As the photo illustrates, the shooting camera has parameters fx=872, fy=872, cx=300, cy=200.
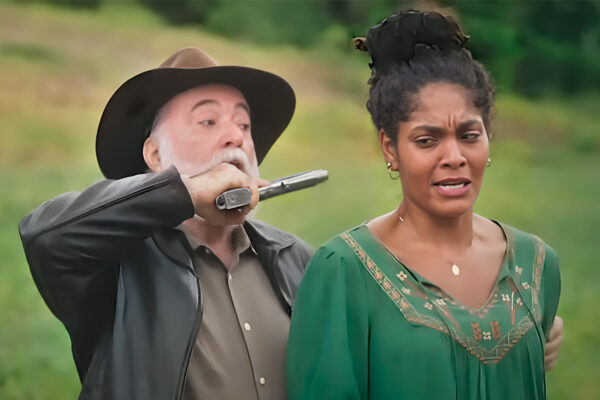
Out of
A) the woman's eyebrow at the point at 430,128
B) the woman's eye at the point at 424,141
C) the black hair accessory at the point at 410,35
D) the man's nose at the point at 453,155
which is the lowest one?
the man's nose at the point at 453,155

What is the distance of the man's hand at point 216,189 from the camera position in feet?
6.63

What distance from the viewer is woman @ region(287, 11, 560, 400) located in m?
1.65

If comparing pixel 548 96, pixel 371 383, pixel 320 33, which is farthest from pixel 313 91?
pixel 371 383

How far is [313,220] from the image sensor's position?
4637mm

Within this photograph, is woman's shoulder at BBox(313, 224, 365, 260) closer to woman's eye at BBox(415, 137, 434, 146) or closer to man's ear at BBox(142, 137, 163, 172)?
woman's eye at BBox(415, 137, 434, 146)

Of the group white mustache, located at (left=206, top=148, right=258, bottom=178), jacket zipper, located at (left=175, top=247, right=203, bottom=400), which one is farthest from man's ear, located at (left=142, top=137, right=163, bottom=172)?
jacket zipper, located at (left=175, top=247, right=203, bottom=400)

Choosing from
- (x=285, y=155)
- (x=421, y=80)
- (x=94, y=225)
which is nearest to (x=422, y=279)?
(x=421, y=80)

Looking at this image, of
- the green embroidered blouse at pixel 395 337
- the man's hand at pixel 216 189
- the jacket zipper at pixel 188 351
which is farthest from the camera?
the man's hand at pixel 216 189

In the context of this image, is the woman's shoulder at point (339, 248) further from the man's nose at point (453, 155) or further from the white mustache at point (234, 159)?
the white mustache at point (234, 159)

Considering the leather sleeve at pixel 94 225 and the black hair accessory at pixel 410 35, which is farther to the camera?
the leather sleeve at pixel 94 225

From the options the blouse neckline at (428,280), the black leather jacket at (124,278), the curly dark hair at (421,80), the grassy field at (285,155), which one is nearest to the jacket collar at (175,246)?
the black leather jacket at (124,278)

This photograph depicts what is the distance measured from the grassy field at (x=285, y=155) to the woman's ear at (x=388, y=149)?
2628 millimetres

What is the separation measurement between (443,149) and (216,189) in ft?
1.93

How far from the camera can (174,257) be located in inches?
80.6
